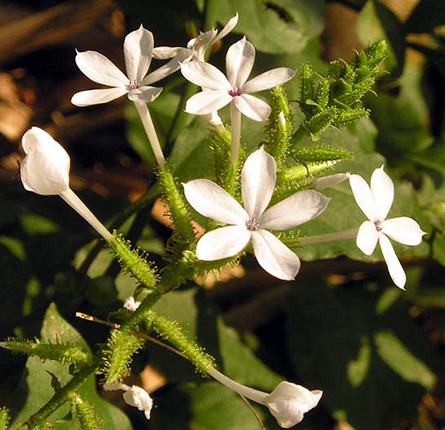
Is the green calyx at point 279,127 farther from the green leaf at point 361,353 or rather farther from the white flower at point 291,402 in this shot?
the green leaf at point 361,353

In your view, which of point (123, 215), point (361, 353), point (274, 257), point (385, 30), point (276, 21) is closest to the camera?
point (274, 257)

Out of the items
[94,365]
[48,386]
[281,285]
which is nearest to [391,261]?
[94,365]

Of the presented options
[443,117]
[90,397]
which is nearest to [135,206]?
[90,397]

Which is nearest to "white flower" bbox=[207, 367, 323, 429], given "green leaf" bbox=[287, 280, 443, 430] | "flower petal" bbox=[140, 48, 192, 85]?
"flower petal" bbox=[140, 48, 192, 85]

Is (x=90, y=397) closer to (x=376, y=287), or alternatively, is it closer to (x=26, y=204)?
(x=26, y=204)

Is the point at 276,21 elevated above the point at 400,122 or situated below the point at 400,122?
above

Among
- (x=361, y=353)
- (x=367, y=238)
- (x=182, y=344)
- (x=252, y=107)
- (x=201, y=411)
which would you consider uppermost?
(x=252, y=107)

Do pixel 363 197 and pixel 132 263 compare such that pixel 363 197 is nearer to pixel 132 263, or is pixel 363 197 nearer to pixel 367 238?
pixel 367 238

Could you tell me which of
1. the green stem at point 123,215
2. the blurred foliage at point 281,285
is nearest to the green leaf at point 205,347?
the blurred foliage at point 281,285
